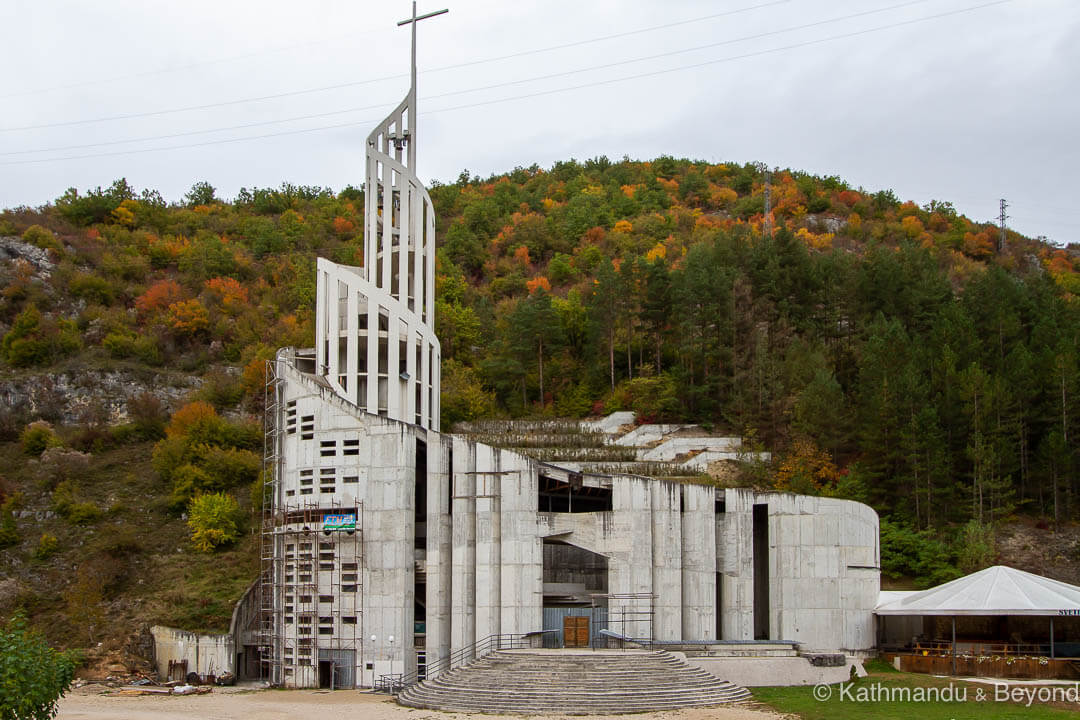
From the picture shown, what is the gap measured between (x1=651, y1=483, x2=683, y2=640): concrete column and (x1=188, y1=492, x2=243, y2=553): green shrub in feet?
76.6

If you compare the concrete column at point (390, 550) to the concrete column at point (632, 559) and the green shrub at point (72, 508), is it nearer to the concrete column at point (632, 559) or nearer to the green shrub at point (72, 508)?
the concrete column at point (632, 559)

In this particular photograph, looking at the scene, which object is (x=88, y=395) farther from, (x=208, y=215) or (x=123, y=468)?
(x=208, y=215)

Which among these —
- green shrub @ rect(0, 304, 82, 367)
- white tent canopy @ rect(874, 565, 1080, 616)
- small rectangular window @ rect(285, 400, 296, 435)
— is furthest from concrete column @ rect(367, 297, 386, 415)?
green shrub @ rect(0, 304, 82, 367)

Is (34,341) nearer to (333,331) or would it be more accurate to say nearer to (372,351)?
(333,331)

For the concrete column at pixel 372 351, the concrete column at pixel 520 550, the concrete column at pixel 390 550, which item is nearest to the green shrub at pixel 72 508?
the concrete column at pixel 372 351

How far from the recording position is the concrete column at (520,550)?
40344mm

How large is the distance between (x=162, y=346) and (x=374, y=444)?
41301mm

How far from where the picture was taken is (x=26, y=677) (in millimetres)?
24141

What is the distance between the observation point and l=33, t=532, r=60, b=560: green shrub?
177 feet

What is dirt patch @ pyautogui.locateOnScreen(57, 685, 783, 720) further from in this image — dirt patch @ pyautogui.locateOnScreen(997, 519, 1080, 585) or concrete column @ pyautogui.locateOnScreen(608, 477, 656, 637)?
dirt patch @ pyautogui.locateOnScreen(997, 519, 1080, 585)

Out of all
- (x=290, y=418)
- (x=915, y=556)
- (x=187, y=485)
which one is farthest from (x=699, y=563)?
(x=187, y=485)

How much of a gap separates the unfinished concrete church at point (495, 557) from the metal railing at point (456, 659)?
0.49 feet

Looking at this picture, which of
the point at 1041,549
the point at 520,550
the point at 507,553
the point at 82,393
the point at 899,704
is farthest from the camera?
the point at 82,393

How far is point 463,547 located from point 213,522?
18086 millimetres
